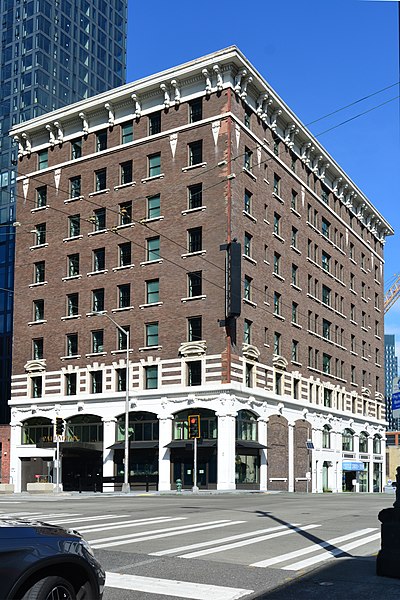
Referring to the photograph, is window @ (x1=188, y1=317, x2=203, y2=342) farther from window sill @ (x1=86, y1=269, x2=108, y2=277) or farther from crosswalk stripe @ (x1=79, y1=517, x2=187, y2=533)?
crosswalk stripe @ (x1=79, y1=517, x2=187, y2=533)

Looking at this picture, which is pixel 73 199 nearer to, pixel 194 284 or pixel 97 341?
pixel 97 341

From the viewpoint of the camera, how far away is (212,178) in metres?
55.1

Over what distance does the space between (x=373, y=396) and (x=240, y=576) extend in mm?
77287

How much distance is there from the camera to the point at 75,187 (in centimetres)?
6359

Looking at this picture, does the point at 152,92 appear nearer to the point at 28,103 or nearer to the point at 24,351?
the point at 24,351

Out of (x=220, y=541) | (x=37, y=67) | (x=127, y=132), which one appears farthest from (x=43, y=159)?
(x=220, y=541)

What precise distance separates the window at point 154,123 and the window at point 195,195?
6166 millimetres

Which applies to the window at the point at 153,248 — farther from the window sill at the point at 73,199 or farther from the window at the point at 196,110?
the window at the point at 196,110

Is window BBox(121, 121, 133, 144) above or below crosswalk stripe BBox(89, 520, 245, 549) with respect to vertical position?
above

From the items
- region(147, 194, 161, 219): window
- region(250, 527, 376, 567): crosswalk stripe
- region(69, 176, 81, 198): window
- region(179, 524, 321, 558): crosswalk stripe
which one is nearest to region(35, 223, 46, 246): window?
region(69, 176, 81, 198): window

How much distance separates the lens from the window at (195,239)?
55406mm

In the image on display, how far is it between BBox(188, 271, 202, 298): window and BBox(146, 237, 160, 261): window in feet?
11.3

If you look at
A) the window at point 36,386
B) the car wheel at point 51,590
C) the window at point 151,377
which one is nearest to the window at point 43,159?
the window at point 36,386

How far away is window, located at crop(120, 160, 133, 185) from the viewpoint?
60438 millimetres
